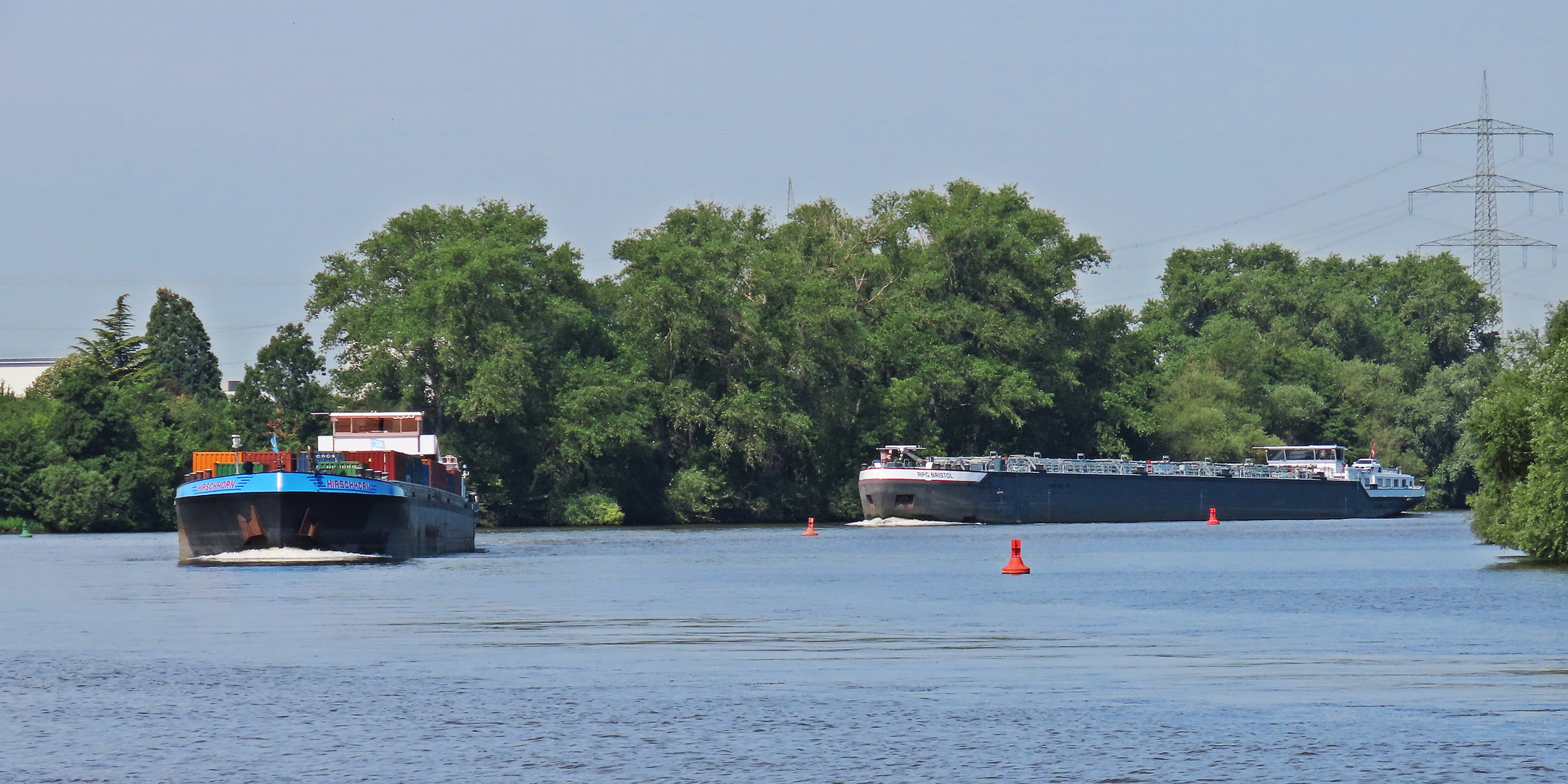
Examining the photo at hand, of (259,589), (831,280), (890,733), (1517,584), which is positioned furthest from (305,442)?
(890,733)

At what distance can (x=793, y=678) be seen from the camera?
2750 centimetres

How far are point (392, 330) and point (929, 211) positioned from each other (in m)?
41.9

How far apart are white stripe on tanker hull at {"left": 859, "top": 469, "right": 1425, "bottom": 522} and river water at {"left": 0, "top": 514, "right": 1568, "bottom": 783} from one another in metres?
61.5

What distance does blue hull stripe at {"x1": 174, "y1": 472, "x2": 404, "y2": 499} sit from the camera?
198 ft

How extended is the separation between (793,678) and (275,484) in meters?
36.6

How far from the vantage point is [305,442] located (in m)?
117

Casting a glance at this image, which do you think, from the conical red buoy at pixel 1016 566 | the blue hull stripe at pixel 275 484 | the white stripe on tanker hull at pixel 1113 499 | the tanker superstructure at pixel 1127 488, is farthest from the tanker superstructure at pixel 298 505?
the tanker superstructure at pixel 1127 488

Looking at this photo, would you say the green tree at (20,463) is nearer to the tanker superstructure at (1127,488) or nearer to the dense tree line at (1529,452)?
the tanker superstructure at (1127,488)

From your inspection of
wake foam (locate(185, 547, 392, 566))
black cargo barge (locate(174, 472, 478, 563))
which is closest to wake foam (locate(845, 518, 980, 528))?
black cargo barge (locate(174, 472, 478, 563))

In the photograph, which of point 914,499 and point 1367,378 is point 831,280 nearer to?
point 914,499

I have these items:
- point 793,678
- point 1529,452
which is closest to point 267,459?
point 1529,452

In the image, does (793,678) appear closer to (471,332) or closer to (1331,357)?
(471,332)

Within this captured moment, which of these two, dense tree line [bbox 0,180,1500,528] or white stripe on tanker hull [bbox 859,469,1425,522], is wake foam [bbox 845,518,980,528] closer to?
white stripe on tanker hull [bbox 859,469,1425,522]

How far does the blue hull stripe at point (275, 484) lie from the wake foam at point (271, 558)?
2.05 meters
